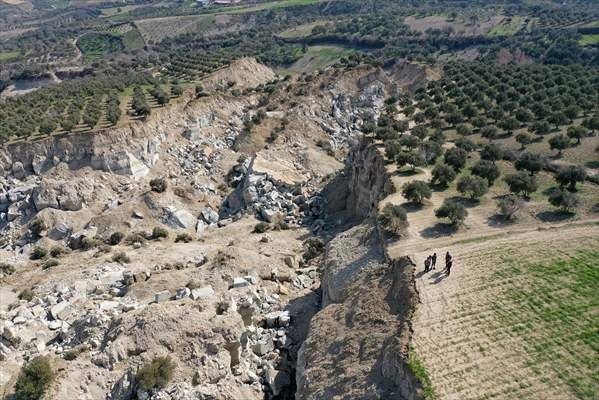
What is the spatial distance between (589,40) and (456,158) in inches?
3523

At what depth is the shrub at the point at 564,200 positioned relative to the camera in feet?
108

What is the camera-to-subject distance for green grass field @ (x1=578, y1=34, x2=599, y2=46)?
342ft

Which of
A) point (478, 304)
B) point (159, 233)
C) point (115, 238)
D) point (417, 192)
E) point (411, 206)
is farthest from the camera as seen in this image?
point (159, 233)

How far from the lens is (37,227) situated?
158ft

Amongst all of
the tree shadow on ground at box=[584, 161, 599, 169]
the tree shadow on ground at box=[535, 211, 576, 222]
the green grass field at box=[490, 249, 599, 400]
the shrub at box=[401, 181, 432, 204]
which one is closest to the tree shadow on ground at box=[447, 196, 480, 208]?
the shrub at box=[401, 181, 432, 204]

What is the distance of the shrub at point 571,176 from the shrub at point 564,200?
3891mm

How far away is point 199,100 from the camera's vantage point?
2559 inches

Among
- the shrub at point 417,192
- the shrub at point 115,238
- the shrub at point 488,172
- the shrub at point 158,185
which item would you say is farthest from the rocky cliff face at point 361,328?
the shrub at point 158,185

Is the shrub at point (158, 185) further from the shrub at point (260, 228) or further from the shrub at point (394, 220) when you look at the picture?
the shrub at point (394, 220)

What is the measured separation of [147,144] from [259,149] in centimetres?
1381

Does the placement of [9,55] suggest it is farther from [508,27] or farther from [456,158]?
[456,158]

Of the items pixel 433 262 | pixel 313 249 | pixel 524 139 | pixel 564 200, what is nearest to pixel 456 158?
pixel 524 139

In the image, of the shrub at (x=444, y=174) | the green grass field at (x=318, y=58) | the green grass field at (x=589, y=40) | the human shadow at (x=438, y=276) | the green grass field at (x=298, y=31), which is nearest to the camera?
the human shadow at (x=438, y=276)

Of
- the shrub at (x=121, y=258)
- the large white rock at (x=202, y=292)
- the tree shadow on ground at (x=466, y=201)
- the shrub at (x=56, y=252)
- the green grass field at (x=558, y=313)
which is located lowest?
the shrub at (x=56, y=252)
